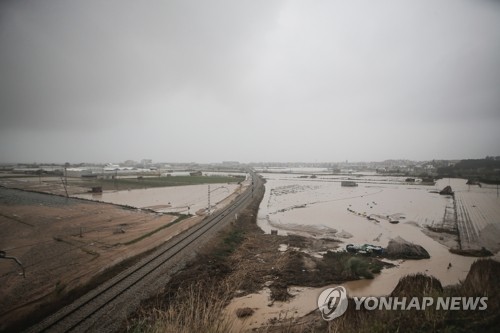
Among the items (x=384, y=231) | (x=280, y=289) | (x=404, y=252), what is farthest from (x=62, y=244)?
(x=384, y=231)

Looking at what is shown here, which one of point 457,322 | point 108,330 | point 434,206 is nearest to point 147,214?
point 108,330

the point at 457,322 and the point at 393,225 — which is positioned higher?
the point at 457,322

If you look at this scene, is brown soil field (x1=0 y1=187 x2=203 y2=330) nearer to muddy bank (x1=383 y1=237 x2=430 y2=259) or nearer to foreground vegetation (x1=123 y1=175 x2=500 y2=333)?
foreground vegetation (x1=123 y1=175 x2=500 y2=333)

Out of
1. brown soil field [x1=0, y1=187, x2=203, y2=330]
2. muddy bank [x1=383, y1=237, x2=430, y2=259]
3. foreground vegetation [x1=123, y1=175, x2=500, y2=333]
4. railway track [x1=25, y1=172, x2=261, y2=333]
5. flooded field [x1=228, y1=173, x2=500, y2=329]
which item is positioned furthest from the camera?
muddy bank [x1=383, y1=237, x2=430, y2=259]

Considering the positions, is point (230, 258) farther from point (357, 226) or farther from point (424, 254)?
point (357, 226)

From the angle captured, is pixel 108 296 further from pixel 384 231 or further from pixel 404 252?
pixel 384 231

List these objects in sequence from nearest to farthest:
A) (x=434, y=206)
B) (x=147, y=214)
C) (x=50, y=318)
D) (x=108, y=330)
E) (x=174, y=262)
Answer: (x=108, y=330) < (x=50, y=318) < (x=174, y=262) < (x=147, y=214) < (x=434, y=206)

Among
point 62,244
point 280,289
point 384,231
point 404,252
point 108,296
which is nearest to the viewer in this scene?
point 108,296

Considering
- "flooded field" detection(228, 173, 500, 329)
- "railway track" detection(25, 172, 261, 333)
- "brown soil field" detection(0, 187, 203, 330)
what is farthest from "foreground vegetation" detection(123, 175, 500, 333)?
"brown soil field" detection(0, 187, 203, 330)
